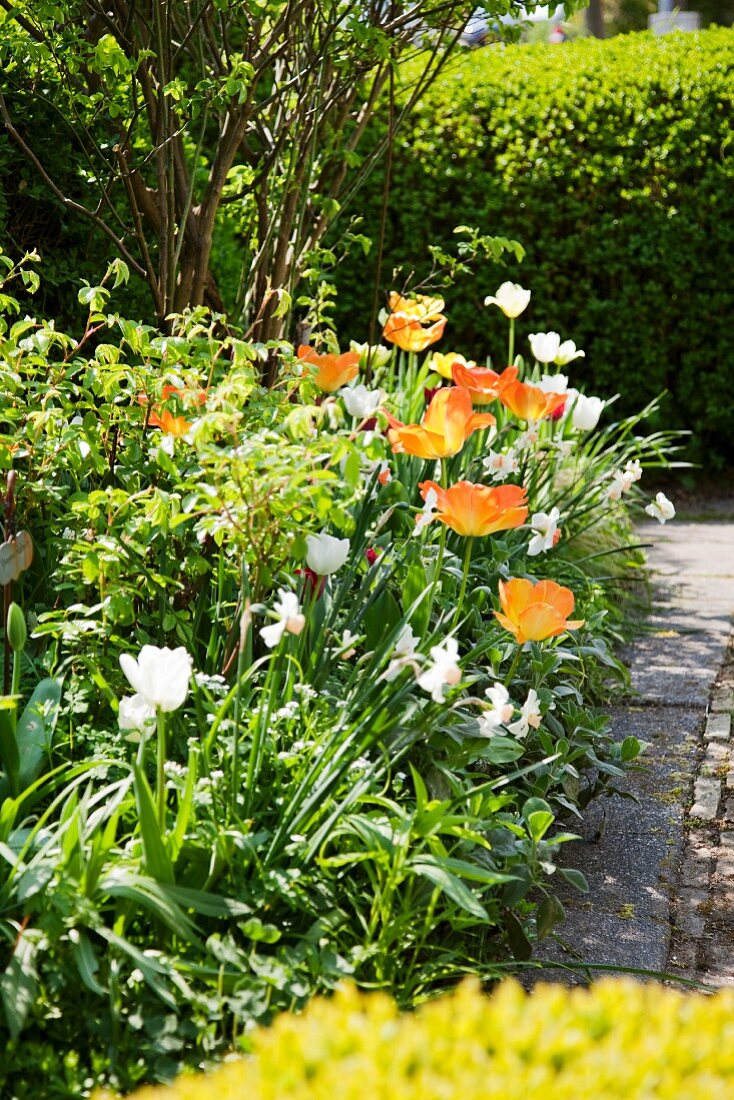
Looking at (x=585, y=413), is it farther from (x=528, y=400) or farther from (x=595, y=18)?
(x=595, y=18)

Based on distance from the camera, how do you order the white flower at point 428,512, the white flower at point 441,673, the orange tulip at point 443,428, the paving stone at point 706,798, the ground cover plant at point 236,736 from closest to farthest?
the ground cover plant at point 236,736
the white flower at point 441,673
the orange tulip at point 443,428
the white flower at point 428,512
the paving stone at point 706,798

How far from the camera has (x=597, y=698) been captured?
3854 millimetres

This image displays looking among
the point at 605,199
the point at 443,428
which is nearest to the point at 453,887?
the point at 443,428

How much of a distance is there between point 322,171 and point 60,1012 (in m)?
3.46

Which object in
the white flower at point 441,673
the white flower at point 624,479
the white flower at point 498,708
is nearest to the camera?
the white flower at point 441,673

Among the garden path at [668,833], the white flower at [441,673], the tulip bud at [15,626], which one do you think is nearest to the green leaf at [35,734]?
the tulip bud at [15,626]

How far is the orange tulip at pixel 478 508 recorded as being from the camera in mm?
2410

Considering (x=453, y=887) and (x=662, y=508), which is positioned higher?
(x=662, y=508)

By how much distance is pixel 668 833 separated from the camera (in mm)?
2992

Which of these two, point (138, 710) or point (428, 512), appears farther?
point (428, 512)

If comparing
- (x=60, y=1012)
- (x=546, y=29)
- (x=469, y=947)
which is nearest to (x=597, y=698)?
(x=469, y=947)

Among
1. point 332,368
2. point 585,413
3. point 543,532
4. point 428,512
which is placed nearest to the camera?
point 428,512

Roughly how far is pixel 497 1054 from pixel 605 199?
6.69 m

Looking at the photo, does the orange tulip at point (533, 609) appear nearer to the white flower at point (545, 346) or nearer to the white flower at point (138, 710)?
the white flower at point (138, 710)
